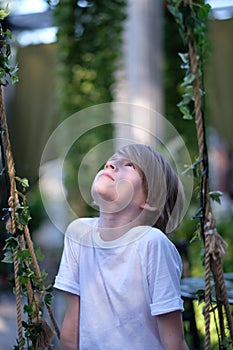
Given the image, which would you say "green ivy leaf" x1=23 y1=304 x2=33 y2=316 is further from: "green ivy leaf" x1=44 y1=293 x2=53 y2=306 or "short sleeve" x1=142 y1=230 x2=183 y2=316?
"short sleeve" x1=142 y1=230 x2=183 y2=316

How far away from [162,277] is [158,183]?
0.24 m

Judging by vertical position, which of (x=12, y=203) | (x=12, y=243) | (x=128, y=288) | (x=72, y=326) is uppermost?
(x=12, y=203)

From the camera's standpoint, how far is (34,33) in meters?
5.66

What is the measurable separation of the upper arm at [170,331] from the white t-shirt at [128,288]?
24mm

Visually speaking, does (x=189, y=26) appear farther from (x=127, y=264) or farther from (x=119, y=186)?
(x=127, y=264)

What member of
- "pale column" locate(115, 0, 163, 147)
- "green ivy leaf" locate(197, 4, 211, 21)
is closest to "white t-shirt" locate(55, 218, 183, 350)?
"green ivy leaf" locate(197, 4, 211, 21)

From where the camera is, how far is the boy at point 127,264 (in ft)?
4.39

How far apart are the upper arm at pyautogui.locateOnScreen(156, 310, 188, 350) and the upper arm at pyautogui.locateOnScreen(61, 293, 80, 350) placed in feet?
0.80

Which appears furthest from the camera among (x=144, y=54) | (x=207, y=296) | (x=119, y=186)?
(x=144, y=54)

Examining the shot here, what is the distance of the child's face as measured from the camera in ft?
4.60

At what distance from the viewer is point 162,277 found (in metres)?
1.33

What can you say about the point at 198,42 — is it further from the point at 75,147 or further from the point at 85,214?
the point at 75,147

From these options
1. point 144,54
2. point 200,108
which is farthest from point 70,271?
point 144,54

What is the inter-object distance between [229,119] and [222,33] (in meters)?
0.80
